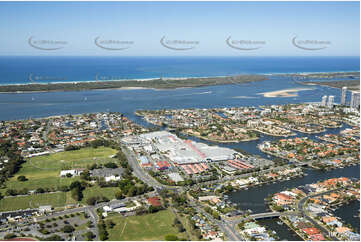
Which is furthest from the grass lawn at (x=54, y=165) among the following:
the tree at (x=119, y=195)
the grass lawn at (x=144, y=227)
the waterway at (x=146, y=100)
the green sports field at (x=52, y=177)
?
the waterway at (x=146, y=100)

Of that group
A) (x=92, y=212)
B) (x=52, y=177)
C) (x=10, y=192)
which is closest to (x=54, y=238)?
(x=92, y=212)

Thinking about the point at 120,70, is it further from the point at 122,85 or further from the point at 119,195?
the point at 119,195

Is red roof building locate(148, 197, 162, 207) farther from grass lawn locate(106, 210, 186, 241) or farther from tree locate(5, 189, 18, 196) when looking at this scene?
tree locate(5, 189, 18, 196)

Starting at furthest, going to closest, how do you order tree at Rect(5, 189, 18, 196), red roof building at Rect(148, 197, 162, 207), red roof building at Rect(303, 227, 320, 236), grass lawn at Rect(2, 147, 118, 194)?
grass lawn at Rect(2, 147, 118, 194) < tree at Rect(5, 189, 18, 196) < red roof building at Rect(148, 197, 162, 207) < red roof building at Rect(303, 227, 320, 236)

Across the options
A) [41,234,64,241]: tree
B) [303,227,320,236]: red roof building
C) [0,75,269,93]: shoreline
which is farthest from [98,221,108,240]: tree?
[0,75,269,93]: shoreline

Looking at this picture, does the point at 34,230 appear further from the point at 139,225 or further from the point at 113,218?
the point at 139,225

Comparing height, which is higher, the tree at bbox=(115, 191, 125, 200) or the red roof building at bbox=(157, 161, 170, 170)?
the red roof building at bbox=(157, 161, 170, 170)


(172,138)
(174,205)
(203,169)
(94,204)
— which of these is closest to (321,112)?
(172,138)
